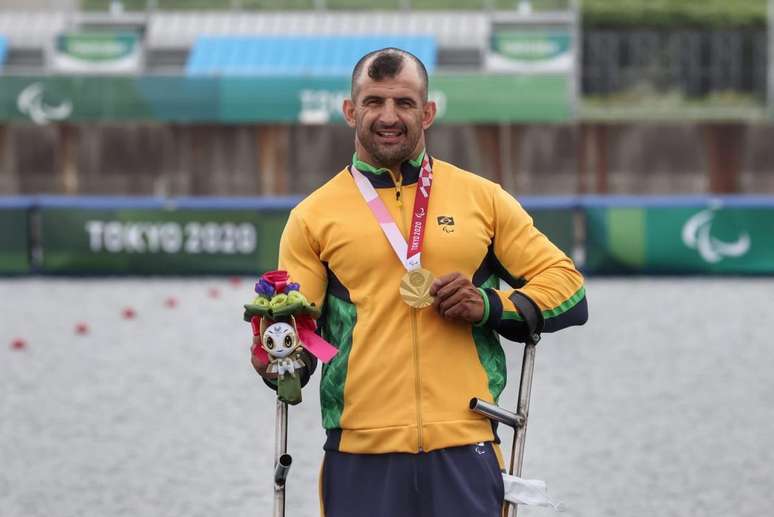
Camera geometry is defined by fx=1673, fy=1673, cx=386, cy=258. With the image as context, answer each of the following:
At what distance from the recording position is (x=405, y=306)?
4.33m

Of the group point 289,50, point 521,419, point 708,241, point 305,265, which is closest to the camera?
point 305,265

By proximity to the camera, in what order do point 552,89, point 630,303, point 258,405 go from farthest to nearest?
point 552,89 < point 630,303 < point 258,405

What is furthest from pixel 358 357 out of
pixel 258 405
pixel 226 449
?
pixel 258 405

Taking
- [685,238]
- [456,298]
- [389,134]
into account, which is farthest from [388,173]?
[685,238]

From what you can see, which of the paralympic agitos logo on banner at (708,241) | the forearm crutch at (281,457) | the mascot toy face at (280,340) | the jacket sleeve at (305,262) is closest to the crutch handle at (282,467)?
the forearm crutch at (281,457)

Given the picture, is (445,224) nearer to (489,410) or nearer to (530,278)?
(530,278)

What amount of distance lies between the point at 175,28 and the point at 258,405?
21625 mm

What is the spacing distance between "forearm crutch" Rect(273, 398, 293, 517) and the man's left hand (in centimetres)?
52

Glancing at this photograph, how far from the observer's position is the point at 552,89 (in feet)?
89.3

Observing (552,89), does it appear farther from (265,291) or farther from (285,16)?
(265,291)

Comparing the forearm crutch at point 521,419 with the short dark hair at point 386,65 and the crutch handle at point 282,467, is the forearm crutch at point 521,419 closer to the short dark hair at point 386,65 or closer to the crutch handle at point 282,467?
the crutch handle at point 282,467

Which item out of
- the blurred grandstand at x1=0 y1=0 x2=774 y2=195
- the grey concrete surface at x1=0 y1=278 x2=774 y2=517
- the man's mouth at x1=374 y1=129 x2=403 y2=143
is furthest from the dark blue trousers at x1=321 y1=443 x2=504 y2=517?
the blurred grandstand at x1=0 y1=0 x2=774 y2=195

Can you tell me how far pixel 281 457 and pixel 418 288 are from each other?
24.3 inches

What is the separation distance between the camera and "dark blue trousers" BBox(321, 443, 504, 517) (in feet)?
14.2
